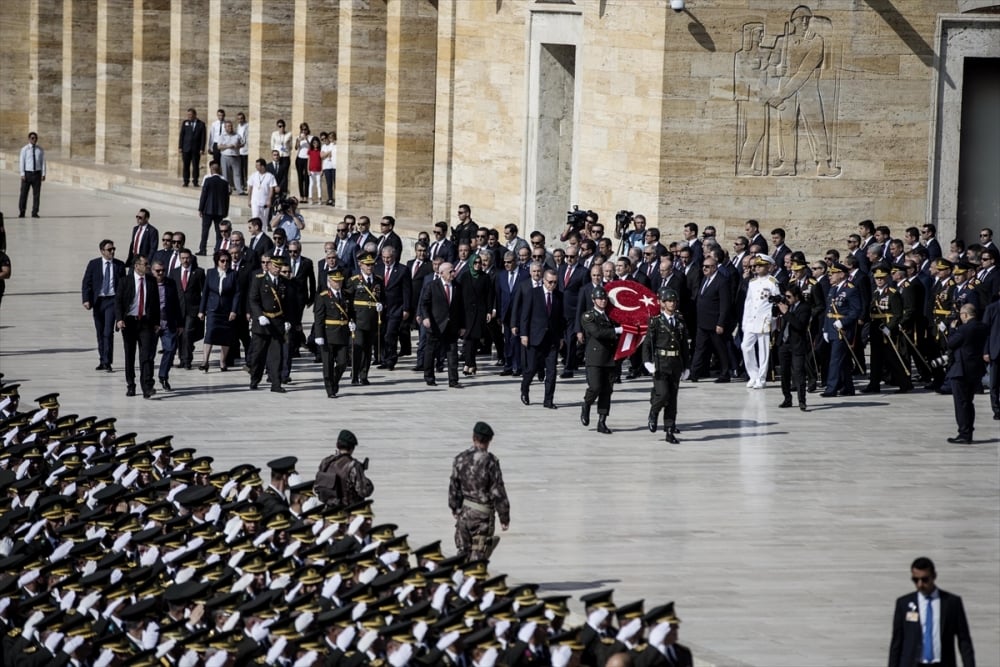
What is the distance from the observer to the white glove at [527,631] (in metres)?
9.19

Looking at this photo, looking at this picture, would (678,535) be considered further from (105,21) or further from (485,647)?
(105,21)

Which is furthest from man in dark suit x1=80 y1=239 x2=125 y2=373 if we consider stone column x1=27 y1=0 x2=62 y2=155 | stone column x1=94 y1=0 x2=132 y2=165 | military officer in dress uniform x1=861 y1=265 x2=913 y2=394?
stone column x1=27 y1=0 x2=62 y2=155

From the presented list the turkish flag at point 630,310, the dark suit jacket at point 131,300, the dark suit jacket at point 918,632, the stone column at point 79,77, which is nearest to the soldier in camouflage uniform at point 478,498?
the dark suit jacket at point 918,632

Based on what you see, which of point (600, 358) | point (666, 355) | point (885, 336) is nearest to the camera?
point (666, 355)

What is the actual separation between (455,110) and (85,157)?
2142cm

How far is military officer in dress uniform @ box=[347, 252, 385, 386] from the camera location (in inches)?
796

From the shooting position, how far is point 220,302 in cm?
2075

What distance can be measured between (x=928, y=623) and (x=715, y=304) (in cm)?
1123

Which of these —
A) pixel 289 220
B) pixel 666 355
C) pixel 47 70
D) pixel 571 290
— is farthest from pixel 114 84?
pixel 666 355

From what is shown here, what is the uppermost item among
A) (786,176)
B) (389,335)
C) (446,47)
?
(446,47)

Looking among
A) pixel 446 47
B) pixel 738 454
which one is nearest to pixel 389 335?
pixel 738 454

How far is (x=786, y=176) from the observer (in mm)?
25641

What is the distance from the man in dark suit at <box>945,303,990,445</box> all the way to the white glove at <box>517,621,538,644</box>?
972 cm

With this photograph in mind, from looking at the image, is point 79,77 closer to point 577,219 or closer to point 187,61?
point 187,61
